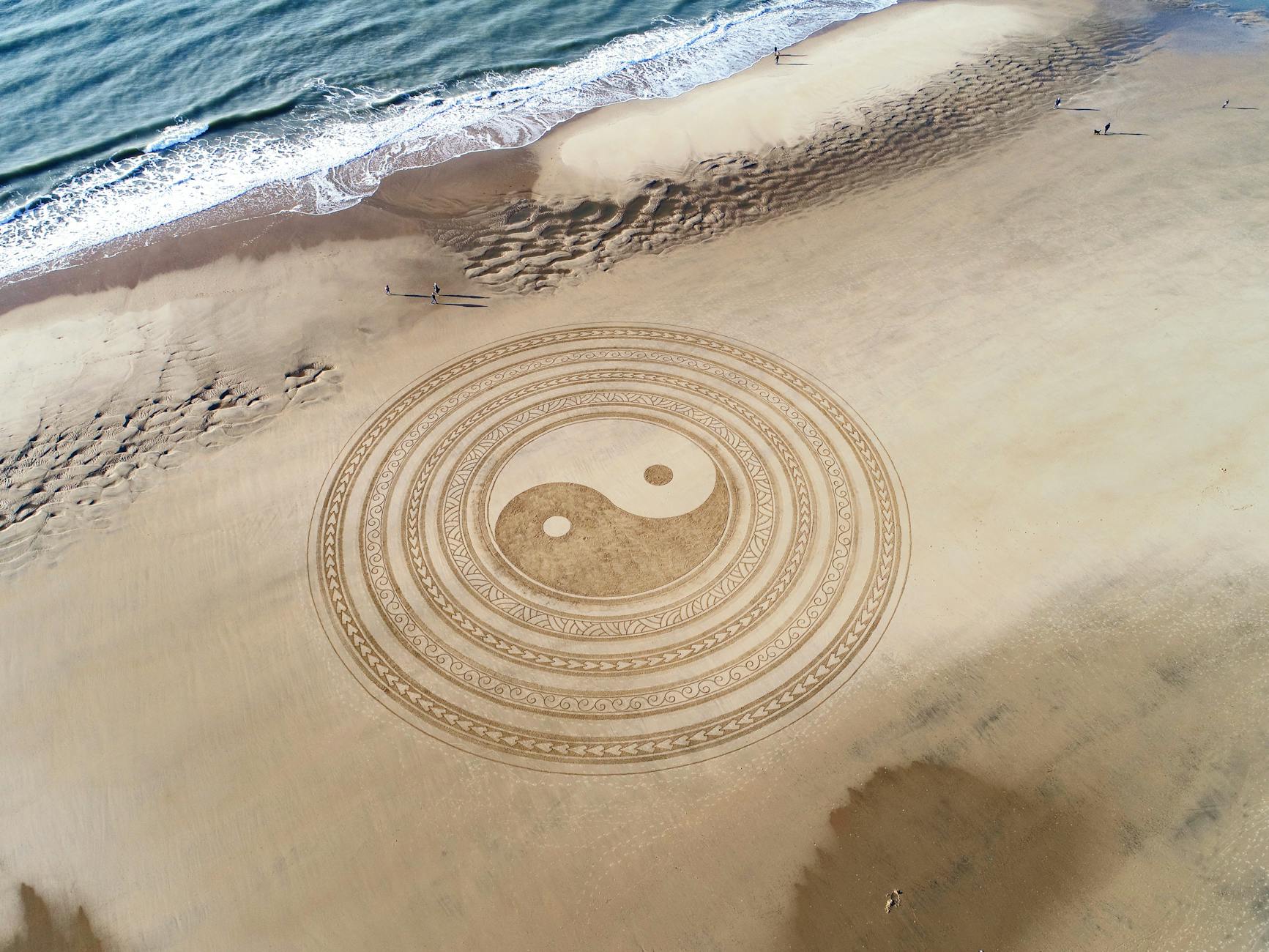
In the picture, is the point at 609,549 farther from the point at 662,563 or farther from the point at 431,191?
the point at 431,191

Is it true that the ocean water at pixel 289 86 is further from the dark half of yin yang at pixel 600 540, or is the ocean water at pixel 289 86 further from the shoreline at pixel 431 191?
the dark half of yin yang at pixel 600 540

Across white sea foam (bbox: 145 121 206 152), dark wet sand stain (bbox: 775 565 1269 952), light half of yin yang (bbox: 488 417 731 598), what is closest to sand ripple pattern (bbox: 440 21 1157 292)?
light half of yin yang (bbox: 488 417 731 598)

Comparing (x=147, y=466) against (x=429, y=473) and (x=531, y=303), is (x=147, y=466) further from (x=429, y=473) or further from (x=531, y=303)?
(x=531, y=303)

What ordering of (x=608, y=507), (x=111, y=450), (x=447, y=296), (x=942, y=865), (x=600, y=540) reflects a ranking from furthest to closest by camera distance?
(x=447, y=296)
(x=111, y=450)
(x=608, y=507)
(x=600, y=540)
(x=942, y=865)

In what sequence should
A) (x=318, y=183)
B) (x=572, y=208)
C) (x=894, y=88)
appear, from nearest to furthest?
(x=572, y=208)
(x=318, y=183)
(x=894, y=88)

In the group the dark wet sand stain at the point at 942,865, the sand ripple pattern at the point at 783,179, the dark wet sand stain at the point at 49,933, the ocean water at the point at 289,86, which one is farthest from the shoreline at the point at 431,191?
the dark wet sand stain at the point at 942,865

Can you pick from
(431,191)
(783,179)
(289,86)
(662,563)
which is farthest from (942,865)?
(289,86)

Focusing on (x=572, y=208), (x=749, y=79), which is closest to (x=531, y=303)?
(x=572, y=208)
